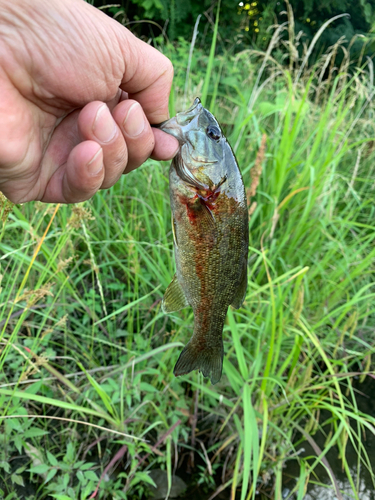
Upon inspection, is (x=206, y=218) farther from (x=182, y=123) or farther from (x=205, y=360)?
(x=205, y=360)

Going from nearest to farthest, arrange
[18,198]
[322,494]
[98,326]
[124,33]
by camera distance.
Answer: [124,33]
[18,198]
[322,494]
[98,326]

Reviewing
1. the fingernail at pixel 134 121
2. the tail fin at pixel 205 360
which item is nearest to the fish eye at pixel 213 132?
the fingernail at pixel 134 121

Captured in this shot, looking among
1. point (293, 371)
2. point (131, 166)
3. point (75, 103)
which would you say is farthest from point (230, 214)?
point (293, 371)

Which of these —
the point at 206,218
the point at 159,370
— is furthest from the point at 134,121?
the point at 159,370

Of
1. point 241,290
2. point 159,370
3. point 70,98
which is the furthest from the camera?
point 159,370

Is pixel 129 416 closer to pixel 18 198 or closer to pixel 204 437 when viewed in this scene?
pixel 204 437
